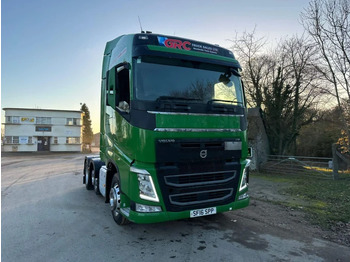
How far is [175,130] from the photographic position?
405cm

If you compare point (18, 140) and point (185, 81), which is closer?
point (185, 81)

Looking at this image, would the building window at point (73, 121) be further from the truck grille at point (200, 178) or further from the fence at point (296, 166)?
the truck grille at point (200, 178)

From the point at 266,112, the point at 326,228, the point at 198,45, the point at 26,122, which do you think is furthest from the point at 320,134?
the point at 26,122

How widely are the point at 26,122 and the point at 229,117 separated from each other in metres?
42.4

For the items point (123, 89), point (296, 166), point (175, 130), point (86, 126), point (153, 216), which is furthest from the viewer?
point (86, 126)

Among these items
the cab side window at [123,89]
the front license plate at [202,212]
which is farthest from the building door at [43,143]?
the front license plate at [202,212]

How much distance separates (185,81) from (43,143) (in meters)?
42.1

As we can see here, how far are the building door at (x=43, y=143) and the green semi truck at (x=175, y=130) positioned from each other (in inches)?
1608

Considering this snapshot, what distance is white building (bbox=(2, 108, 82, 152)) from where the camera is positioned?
38.7 m

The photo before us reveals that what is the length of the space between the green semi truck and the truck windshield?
2 centimetres

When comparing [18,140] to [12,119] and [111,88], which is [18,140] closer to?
[12,119]

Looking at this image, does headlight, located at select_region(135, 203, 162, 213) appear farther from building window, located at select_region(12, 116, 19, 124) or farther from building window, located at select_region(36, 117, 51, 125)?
building window, located at select_region(12, 116, 19, 124)

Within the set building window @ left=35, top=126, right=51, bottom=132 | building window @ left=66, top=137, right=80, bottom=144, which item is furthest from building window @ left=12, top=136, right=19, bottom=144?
building window @ left=66, top=137, right=80, bottom=144

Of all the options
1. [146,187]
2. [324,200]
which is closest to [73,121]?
[324,200]
